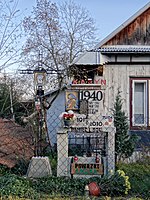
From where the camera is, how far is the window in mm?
9625

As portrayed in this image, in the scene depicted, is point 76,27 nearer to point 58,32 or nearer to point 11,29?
point 58,32

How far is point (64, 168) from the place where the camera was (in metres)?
6.43

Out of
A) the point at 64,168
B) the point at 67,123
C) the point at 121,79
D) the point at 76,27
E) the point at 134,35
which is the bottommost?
the point at 64,168

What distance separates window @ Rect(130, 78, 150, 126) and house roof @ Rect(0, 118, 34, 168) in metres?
3.18

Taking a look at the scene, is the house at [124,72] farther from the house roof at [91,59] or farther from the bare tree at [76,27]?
the bare tree at [76,27]

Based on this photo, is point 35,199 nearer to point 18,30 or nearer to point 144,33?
point 18,30

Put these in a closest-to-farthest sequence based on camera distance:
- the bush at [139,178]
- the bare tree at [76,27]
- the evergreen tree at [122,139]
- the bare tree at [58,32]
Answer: the bush at [139,178] < the evergreen tree at [122,139] < the bare tree at [58,32] < the bare tree at [76,27]

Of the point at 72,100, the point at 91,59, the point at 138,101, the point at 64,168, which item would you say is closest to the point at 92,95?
the point at 72,100

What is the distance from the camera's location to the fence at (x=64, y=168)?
5.39 m

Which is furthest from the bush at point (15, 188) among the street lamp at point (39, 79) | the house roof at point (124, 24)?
the house roof at point (124, 24)

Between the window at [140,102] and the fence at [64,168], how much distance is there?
1245mm

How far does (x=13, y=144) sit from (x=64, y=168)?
6.08 feet

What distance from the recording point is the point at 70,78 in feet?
35.4

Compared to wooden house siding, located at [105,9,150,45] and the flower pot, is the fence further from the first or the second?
wooden house siding, located at [105,9,150,45]
